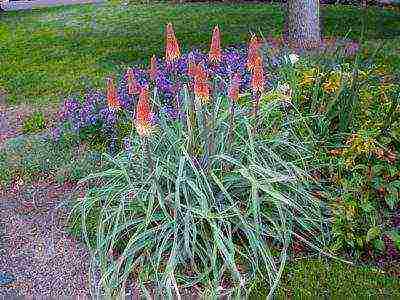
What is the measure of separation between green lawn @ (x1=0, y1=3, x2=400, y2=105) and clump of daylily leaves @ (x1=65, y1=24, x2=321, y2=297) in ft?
12.9

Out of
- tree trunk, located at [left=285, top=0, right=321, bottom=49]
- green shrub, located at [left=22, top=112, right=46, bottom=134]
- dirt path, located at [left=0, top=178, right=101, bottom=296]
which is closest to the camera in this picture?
dirt path, located at [left=0, top=178, right=101, bottom=296]

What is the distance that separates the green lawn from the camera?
346 inches

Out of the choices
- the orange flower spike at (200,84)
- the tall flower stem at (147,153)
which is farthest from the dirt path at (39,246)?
the orange flower spike at (200,84)

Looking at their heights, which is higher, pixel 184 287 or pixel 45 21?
pixel 184 287

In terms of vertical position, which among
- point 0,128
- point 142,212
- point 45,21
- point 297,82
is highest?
point 297,82

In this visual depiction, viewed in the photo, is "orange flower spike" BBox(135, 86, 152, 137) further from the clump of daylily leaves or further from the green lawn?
the green lawn

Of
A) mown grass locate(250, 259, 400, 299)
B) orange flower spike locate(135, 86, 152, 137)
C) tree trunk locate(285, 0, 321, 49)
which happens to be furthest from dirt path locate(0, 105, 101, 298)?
tree trunk locate(285, 0, 321, 49)

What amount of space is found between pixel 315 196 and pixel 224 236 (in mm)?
719

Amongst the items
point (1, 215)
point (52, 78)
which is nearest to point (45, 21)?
point (52, 78)

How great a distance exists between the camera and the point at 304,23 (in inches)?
343

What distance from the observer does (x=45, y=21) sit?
14.0m

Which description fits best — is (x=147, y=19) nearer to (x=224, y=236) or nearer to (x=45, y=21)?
(x=45, y=21)

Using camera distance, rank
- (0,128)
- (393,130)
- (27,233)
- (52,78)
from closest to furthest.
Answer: (393,130), (27,233), (0,128), (52,78)

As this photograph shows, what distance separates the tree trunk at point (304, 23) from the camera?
8.68 meters
